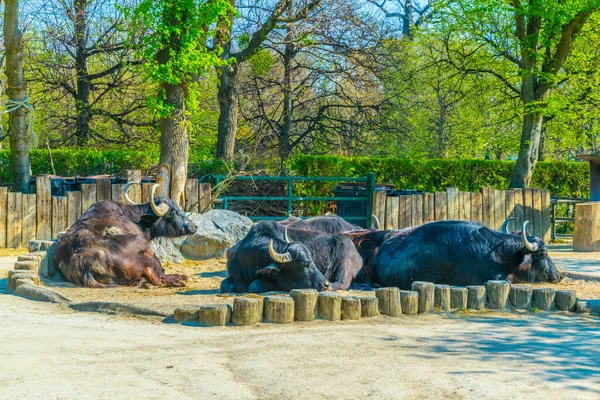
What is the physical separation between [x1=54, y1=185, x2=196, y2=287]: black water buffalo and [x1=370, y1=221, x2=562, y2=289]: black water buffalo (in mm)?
2803

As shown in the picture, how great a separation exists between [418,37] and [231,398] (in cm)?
2538

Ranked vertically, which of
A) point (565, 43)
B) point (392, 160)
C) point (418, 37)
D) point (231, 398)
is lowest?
point (231, 398)

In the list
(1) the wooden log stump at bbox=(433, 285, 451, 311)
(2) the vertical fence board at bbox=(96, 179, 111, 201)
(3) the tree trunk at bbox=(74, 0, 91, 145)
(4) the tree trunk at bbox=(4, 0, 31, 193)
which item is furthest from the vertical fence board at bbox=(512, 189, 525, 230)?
(3) the tree trunk at bbox=(74, 0, 91, 145)

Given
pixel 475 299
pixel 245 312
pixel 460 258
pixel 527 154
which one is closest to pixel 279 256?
pixel 245 312

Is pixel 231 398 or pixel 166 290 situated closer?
pixel 231 398

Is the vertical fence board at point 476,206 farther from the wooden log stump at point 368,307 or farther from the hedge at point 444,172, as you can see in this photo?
the wooden log stump at point 368,307

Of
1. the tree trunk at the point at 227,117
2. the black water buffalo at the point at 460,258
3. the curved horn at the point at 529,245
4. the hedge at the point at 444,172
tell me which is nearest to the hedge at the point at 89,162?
the tree trunk at the point at 227,117

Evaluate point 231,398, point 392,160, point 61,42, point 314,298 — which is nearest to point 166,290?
point 314,298

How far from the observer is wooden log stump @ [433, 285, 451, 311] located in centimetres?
895

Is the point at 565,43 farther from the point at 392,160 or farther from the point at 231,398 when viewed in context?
the point at 231,398

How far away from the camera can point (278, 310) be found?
26.4 feet

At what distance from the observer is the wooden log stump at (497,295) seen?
30.1 ft

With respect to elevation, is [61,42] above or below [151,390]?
above

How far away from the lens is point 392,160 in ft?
71.6
